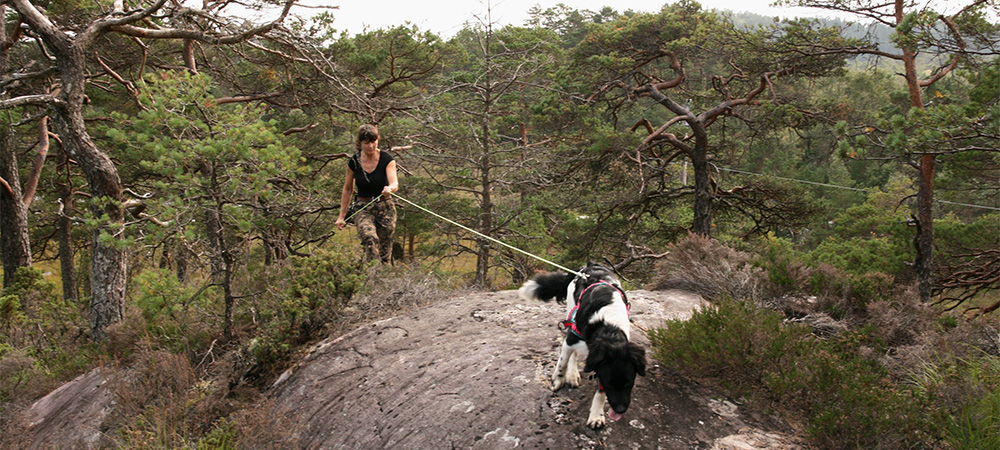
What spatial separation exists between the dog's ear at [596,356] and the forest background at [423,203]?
51.3 inches

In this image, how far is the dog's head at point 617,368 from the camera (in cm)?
329

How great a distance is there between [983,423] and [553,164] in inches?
466

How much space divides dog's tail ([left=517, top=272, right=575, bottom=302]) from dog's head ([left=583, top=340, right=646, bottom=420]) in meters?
1.45

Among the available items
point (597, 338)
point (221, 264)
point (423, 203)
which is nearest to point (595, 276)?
point (597, 338)

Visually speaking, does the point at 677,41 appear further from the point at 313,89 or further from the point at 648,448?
the point at 648,448

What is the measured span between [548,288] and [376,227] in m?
2.77

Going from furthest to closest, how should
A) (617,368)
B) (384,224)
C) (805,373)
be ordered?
1. (384,224)
2. (805,373)
3. (617,368)

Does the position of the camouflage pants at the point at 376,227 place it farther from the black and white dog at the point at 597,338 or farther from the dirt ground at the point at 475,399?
the black and white dog at the point at 597,338

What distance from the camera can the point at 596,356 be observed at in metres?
3.33

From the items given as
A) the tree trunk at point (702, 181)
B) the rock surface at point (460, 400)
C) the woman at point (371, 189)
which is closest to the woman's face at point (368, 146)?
the woman at point (371, 189)

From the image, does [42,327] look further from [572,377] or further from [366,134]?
[572,377]

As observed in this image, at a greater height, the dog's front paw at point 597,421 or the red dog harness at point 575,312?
the red dog harness at point 575,312

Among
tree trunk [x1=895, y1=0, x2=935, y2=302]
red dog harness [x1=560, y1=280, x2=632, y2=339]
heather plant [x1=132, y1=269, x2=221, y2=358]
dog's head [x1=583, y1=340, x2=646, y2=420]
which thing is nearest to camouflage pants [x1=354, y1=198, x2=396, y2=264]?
heather plant [x1=132, y1=269, x2=221, y2=358]

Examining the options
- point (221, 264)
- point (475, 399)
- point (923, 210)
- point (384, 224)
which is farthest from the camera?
point (923, 210)
